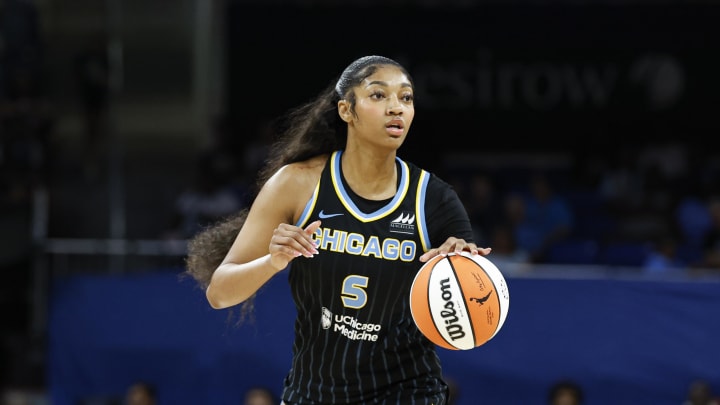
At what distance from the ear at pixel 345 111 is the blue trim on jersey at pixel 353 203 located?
0.20m

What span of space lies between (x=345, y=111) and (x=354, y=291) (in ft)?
2.64

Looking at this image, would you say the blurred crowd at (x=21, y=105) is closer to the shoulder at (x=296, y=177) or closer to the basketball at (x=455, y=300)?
the shoulder at (x=296, y=177)

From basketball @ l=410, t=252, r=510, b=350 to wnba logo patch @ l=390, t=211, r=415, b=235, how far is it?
190mm

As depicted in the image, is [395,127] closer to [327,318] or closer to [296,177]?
[296,177]

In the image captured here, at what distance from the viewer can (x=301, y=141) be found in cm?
539

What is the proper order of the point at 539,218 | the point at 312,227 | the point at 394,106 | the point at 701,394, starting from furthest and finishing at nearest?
1. the point at 539,218
2. the point at 701,394
3. the point at 394,106
4. the point at 312,227

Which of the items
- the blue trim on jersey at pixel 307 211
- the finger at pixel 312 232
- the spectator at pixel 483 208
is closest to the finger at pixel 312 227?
the finger at pixel 312 232

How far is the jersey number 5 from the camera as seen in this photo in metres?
4.98

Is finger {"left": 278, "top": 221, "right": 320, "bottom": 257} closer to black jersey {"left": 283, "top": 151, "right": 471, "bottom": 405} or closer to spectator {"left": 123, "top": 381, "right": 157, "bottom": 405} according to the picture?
black jersey {"left": 283, "top": 151, "right": 471, "bottom": 405}

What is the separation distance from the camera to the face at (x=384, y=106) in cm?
496

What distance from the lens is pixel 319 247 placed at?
4980mm

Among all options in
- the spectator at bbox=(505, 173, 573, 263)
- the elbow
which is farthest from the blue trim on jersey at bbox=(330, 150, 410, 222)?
the spectator at bbox=(505, 173, 573, 263)

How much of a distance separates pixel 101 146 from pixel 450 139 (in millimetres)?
5277

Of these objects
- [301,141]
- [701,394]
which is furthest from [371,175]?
[701,394]
